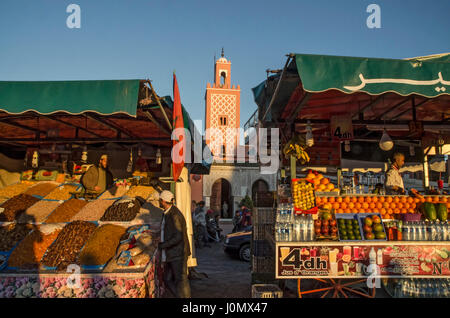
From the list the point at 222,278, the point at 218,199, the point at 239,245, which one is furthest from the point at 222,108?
the point at 222,278

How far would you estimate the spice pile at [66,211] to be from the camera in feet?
15.2

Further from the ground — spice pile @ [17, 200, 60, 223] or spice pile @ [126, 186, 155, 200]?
spice pile @ [126, 186, 155, 200]

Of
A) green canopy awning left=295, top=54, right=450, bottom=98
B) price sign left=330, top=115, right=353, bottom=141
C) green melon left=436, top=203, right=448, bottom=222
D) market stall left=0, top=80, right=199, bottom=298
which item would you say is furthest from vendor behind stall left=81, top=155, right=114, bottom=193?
green melon left=436, top=203, right=448, bottom=222

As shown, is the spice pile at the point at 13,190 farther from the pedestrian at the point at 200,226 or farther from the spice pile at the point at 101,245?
the pedestrian at the point at 200,226

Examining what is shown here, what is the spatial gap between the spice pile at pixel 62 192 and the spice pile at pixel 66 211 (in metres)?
0.52

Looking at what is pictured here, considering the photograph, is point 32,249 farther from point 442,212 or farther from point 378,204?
point 442,212

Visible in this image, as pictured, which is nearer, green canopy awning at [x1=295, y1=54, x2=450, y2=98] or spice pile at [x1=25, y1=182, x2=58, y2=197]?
green canopy awning at [x1=295, y1=54, x2=450, y2=98]

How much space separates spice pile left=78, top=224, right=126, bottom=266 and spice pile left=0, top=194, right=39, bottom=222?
1842 mm

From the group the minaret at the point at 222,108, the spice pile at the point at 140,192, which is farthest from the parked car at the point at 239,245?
the minaret at the point at 222,108

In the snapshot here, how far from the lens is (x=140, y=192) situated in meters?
5.82

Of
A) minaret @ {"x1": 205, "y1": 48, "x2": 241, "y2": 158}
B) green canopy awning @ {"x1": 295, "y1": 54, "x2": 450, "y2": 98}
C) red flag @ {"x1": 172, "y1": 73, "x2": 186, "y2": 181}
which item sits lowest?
red flag @ {"x1": 172, "y1": 73, "x2": 186, "y2": 181}

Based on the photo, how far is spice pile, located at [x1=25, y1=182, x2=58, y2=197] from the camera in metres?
5.93

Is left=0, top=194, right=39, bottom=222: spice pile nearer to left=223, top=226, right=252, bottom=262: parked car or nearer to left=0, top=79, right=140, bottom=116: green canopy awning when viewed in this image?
left=0, top=79, right=140, bottom=116: green canopy awning
